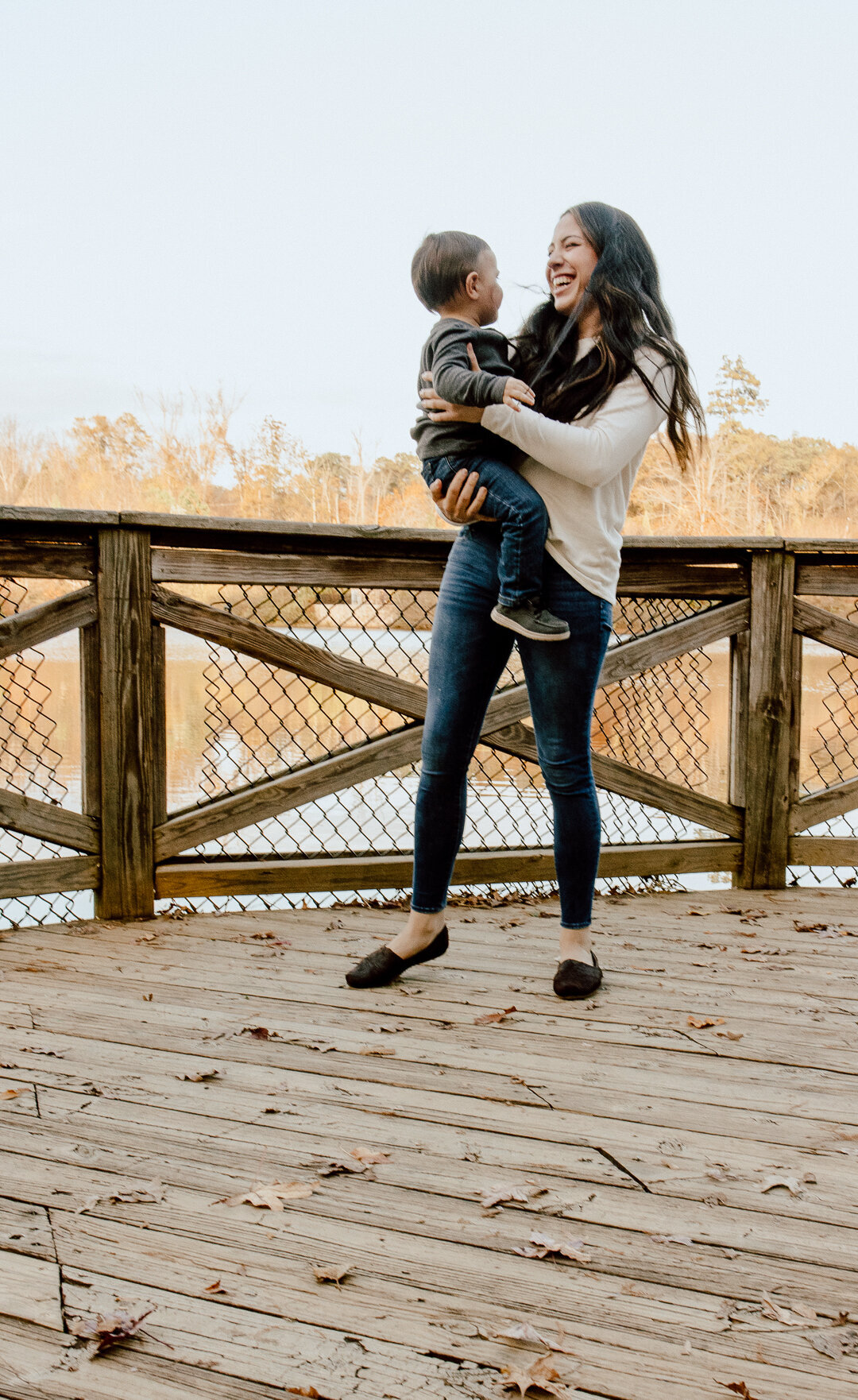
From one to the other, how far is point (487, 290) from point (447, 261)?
0.31ft

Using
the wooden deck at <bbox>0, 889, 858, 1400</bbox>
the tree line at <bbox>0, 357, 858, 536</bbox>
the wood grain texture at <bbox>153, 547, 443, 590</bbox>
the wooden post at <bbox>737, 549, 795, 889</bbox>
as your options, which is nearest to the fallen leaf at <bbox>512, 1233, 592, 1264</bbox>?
the wooden deck at <bbox>0, 889, 858, 1400</bbox>

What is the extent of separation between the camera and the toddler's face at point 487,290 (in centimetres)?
192

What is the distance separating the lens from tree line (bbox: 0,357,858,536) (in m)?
21.5

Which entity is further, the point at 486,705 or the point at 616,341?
the point at 486,705

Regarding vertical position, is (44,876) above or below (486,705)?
below

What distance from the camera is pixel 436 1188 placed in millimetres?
1267

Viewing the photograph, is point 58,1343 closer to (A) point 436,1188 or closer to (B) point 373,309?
(A) point 436,1188

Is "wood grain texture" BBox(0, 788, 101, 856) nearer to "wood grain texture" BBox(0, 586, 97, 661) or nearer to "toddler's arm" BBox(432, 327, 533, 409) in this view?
"wood grain texture" BBox(0, 586, 97, 661)

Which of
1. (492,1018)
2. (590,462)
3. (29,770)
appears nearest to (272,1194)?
(492,1018)

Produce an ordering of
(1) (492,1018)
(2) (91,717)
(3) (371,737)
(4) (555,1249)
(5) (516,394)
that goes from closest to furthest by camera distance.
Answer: (4) (555,1249) → (5) (516,394) → (1) (492,1018) → (2) (91,717) → (3) (371,737)

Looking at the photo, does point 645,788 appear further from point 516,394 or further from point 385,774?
point 516,394

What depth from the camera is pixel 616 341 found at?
1.86 meters

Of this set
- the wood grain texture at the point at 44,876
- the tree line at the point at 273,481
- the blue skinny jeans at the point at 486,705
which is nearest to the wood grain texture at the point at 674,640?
the blue skinny jeans at the point at 486,705

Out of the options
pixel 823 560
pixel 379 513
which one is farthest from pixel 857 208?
pixel 823 560
